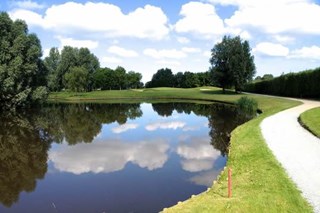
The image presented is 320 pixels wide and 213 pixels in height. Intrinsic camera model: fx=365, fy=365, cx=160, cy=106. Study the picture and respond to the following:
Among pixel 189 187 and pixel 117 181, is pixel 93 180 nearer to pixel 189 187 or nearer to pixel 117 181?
pixel 117 181

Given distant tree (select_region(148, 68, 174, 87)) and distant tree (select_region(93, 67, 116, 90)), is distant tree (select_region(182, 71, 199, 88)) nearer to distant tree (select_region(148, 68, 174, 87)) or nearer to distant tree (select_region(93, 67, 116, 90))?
distant tree (select_region(148, 68, 174, 87))

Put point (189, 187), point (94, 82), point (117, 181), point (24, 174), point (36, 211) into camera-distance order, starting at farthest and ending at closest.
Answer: point (94, 82) < point (24, 174) < point (117, 181) < point (189, 187) < point (36, 211)

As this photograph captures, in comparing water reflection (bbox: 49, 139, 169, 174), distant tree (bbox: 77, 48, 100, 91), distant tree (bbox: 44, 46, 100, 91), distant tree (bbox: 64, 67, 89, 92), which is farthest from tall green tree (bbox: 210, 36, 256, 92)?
water reflection (bbox: 49, 139, 169, 174)

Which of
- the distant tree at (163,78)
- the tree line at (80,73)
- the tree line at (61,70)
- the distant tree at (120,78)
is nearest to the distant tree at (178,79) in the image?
the distant tree at (163,78)

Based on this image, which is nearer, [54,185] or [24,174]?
[54,185]

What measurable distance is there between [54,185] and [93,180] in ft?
5.49

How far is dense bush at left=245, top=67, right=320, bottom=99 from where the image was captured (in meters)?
50.6

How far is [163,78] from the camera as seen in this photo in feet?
566

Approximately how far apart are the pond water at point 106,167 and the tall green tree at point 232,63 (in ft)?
154

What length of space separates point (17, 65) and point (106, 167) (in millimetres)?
37464

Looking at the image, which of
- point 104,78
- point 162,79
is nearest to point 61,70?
point 104,78

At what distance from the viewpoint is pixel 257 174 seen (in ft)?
43.2

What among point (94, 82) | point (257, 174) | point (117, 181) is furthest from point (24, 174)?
point (94, 82)

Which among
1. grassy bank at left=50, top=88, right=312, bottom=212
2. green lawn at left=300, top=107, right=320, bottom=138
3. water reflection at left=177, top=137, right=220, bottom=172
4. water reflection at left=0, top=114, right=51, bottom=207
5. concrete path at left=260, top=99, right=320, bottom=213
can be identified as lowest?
water reflection at left=0, top=114, right=51, bottom=207
